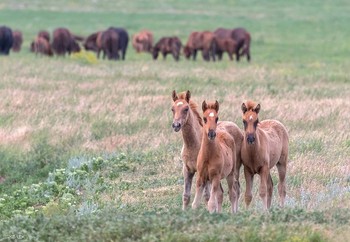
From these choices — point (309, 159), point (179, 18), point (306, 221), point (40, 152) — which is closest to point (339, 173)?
point (309, 159)

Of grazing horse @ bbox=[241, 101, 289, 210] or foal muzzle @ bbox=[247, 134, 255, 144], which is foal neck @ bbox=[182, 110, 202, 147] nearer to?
grazing horse @ bbox=[241, 101, 289, 210]

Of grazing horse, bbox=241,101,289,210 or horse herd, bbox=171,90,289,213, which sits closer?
horse herd, bbox=171,90,289,213

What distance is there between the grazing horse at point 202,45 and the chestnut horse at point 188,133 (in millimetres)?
27960

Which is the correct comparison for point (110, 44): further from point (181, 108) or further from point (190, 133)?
point (181, 108)

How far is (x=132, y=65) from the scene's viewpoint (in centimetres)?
3134

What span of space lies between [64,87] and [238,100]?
4832 millimetres

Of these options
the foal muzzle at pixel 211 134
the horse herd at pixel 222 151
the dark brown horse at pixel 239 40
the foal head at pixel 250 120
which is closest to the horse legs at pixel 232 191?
the horse herd at pixel 222 151

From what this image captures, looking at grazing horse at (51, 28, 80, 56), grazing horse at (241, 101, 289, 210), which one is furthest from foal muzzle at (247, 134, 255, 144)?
grazing horse at (51, 28, 80, 56)

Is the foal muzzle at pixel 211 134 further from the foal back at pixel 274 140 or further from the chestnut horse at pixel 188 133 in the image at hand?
the foal back at pixel 274 140

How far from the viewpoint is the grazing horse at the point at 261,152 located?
36.1 ft

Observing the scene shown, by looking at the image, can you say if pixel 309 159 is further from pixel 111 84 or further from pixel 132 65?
pixel 132 65

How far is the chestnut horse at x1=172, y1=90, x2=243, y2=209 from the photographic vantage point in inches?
436

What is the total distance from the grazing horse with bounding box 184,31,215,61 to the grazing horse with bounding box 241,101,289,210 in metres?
27.6

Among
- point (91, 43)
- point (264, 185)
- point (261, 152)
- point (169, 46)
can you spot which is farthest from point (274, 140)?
point (91, 43)
